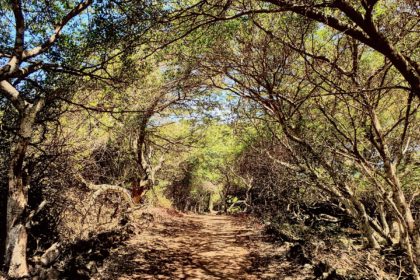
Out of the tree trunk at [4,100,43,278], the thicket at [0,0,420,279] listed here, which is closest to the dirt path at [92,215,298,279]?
the thicket at [0,0,420,279]

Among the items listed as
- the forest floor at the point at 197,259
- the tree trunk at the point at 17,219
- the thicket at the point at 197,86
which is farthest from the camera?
the forest floor at the point at 197,259

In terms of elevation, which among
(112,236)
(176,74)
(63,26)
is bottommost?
(112,236)

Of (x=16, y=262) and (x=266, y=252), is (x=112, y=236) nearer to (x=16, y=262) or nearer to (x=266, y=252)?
(x=16, y=262)

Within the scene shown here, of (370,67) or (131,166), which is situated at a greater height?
(370,67)

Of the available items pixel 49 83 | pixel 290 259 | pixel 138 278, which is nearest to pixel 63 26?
pixel 49 83

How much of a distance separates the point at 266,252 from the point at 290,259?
45.5 inches

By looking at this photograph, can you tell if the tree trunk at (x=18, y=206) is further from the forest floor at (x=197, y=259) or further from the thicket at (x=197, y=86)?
the forest floor at (x=197, y=259)

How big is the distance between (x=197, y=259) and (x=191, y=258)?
23 centimetres

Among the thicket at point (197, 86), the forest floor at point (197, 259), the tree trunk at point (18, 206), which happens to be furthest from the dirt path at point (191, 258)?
the tree trunk at point (18, 206)

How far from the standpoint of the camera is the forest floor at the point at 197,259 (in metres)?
7.21

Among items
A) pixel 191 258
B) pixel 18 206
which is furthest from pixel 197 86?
pixel 18 206

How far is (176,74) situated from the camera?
9.27 m

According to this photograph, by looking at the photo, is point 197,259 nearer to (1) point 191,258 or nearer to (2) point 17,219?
(1) point 191,258

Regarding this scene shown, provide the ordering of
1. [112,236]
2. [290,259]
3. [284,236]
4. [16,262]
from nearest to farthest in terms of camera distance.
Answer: [16,262], [290,259], [112,236], [284,236]
